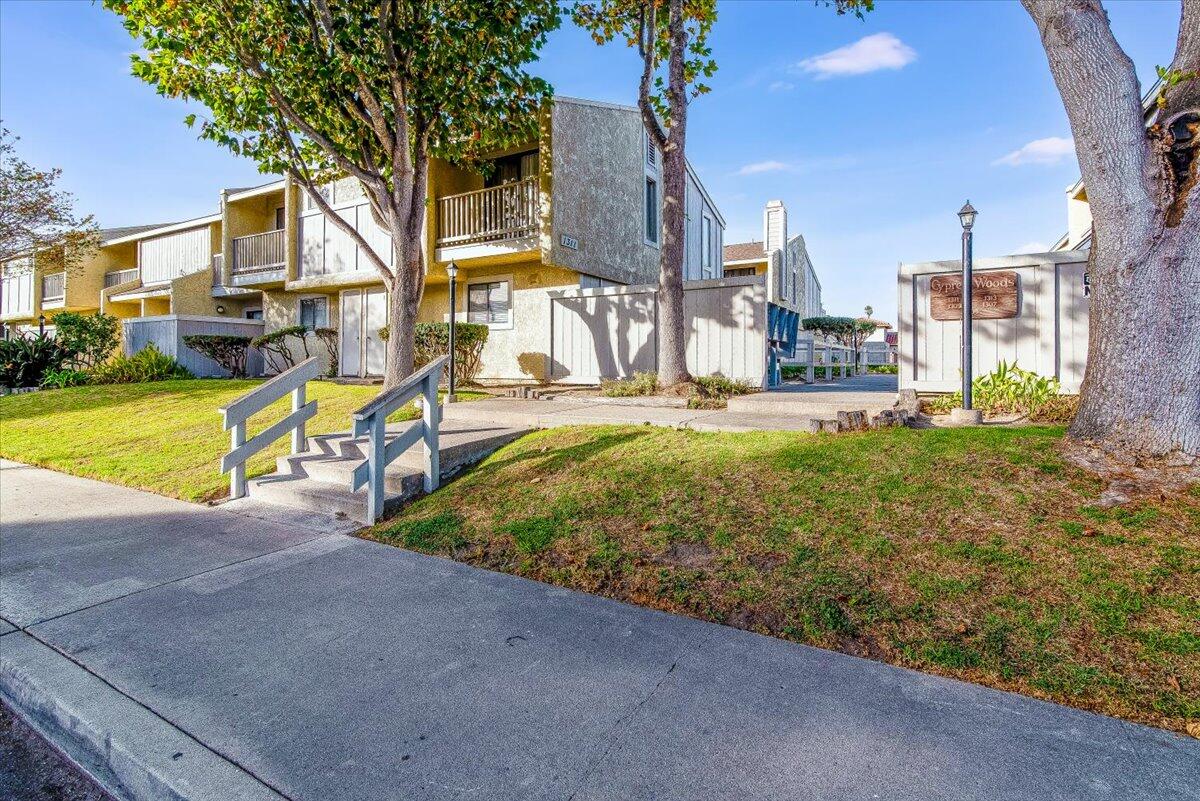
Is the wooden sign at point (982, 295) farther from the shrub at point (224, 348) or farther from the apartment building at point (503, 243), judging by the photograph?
the shrub at point (224, 348)

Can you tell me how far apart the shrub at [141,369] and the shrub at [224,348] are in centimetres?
71

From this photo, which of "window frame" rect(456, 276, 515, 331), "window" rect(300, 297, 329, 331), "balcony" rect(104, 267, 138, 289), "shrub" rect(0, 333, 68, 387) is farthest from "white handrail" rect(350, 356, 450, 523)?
"balcony" rect(104, 267, 138, 289)

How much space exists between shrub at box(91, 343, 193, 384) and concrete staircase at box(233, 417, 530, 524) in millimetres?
11297

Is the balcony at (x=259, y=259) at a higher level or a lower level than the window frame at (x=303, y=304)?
higher

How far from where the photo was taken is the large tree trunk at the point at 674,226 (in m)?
9.59

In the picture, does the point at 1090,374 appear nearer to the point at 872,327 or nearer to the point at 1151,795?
the point at 1151,795

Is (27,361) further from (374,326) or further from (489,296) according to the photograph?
(489,296)

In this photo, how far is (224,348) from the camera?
673 inches

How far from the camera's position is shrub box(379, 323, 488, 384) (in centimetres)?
1349

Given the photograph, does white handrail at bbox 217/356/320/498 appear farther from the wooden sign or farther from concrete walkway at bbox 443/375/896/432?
the wooden sign

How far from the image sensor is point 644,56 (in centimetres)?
1010

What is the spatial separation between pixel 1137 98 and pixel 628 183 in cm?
1248

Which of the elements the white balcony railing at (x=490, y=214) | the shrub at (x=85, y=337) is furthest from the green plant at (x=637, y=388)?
the shrub at (x=85, y=337)

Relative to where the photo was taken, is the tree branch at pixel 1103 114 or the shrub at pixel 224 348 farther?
the shrub at pixel 224 348
